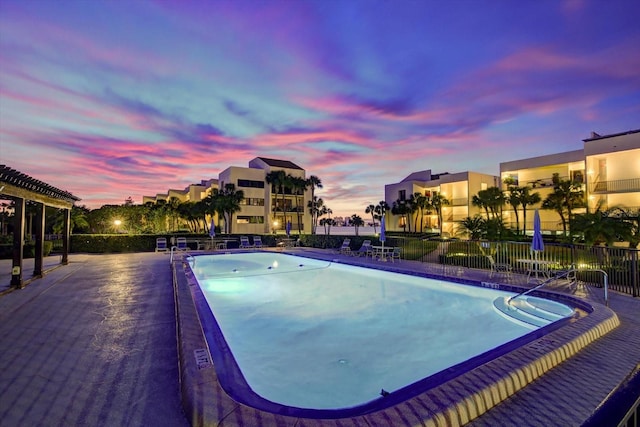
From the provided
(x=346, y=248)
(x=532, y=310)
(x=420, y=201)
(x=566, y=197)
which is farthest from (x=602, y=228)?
(x=420, y=201)

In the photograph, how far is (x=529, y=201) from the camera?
88.1 ft

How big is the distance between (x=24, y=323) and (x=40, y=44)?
9.71m

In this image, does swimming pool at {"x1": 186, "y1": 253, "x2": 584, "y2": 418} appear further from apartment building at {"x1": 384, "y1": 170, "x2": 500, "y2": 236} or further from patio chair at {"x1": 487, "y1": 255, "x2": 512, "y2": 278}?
apartment building at {"x1": 384, "y1": 170, "x2": 500, "y2": 236}

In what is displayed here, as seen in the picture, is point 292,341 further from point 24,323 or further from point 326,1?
point 326,1

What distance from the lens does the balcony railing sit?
19609 mm

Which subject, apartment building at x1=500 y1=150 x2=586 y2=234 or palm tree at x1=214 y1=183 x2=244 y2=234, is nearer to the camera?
apartment building at x1=500 y1=150 x2=586 y2=234

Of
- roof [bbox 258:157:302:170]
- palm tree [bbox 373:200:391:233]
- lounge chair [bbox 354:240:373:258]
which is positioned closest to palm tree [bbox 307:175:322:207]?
roof [bbox 258:157:302:170]

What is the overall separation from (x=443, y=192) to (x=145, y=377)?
38.5 meters

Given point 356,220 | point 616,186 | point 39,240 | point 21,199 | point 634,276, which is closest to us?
point 634,276

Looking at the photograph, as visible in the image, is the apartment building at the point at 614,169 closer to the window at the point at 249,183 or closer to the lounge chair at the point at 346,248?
the lounge chair at the point at 346,248

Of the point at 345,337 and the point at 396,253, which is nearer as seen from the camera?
the point at 345,337

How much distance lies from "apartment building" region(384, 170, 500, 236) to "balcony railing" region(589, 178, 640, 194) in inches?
458

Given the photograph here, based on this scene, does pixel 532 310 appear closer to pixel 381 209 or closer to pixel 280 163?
pixel 381 209

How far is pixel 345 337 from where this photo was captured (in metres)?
6.46
